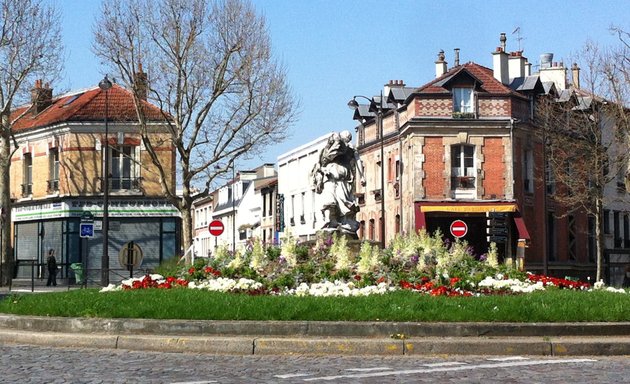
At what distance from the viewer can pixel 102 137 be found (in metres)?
49.2

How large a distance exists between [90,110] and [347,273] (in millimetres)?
33174

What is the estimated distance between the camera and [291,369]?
1182 centimetres

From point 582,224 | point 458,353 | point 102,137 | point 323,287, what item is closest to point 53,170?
point 102,137

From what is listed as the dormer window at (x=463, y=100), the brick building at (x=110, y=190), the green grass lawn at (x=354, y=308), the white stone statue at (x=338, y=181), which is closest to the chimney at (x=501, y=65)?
the dormer window at (x=463, y=100)

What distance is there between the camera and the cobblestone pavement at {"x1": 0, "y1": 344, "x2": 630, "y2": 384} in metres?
10.9

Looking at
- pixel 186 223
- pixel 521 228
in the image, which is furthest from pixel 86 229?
pixel 521 228

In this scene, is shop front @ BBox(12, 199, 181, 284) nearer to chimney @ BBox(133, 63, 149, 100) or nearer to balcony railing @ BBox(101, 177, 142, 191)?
balcony railing @ BBox(101, 177, 142, 191)

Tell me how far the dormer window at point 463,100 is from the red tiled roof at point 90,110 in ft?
44.8

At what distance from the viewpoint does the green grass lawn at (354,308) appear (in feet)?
47.6

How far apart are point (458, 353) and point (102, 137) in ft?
124

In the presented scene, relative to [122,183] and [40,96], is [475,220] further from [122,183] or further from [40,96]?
[40,96]

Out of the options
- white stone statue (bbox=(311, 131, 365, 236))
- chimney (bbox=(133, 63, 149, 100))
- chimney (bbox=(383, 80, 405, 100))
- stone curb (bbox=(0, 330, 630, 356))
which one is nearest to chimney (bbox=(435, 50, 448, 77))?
chimney (bbox=(383, 80, 405, 100))

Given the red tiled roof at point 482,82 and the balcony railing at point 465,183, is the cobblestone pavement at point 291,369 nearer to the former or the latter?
the balcony railing at point 465,183

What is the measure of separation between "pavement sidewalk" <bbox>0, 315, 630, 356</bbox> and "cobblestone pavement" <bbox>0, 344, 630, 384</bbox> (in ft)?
0.79
